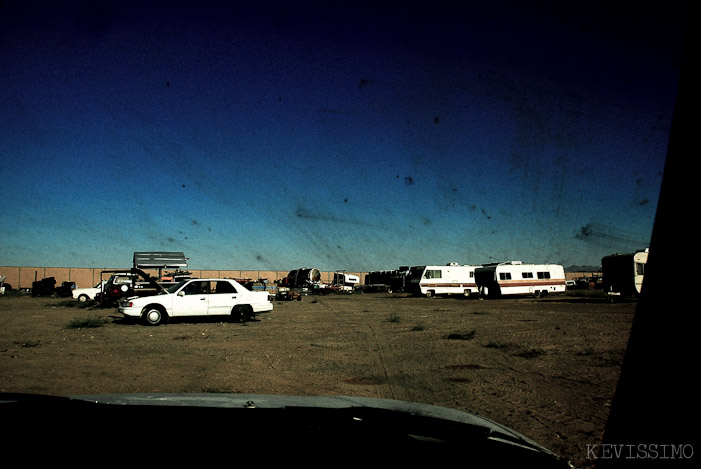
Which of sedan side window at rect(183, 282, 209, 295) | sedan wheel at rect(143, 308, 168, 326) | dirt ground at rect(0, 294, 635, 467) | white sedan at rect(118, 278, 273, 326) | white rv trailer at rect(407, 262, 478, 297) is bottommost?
dirt ground at rect(0, 294, 635, 467)

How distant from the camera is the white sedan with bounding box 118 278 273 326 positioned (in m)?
16.5

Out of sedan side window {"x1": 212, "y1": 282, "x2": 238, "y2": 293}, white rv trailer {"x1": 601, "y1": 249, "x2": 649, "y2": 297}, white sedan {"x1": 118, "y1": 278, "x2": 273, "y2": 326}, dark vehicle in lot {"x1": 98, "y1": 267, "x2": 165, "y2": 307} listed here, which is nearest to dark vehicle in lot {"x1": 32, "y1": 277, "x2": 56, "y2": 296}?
dark vehicle in lot {"x1": 98, "y1": 267, "x2": 165, "y2": 307}

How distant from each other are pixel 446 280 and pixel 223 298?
25841 mm

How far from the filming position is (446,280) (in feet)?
131

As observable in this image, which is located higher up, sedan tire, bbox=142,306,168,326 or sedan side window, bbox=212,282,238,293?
sedan side window, bbox=212,282,238,293

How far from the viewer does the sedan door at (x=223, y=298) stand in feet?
56.9

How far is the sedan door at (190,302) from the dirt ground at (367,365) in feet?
4.24

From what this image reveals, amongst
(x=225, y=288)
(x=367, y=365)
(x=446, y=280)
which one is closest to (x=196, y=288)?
(x=225, y=288)

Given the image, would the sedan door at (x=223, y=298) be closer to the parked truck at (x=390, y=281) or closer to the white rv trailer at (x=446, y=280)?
the white rv trailer at (x=446, y=280)

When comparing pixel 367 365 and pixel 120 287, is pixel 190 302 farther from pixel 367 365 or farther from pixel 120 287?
pixel 120 287

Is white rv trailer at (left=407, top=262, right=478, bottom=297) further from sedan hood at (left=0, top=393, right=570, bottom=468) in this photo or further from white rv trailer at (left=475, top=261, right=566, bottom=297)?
sedan hood at (left=0, top=393, right=570, bottom=468)

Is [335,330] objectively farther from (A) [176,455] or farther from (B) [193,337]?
(A) [176,455]

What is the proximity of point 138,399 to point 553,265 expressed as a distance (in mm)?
41380

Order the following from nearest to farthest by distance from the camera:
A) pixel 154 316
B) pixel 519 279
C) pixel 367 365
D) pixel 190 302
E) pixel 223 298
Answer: pixel 367 365 < pixel 154 316 < pixel 190 302 < pixel 223 298 < pixel 519 279
